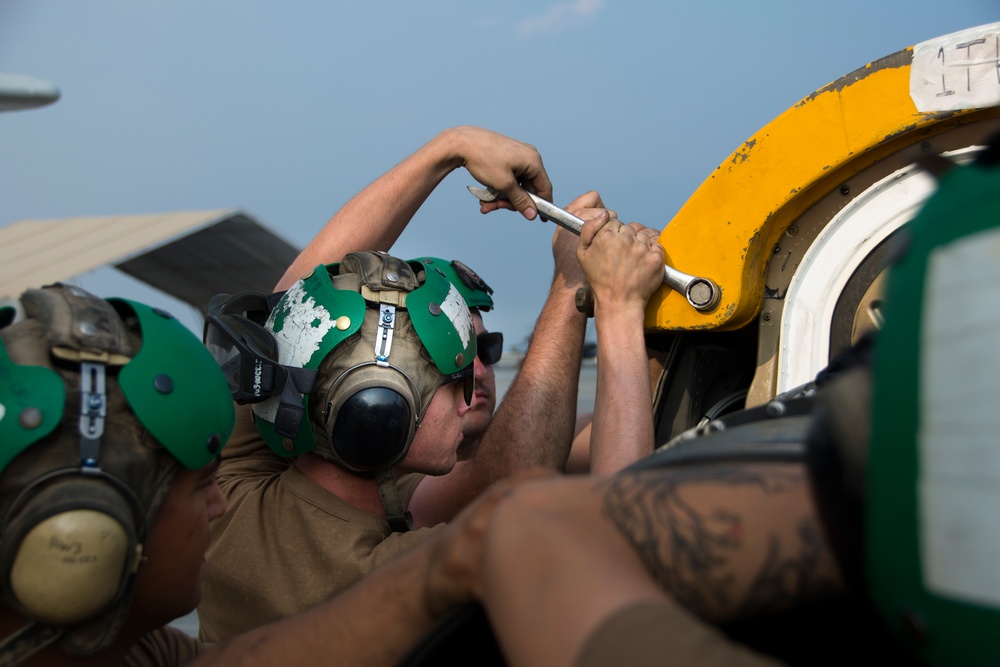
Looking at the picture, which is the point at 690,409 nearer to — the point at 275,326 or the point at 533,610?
the point at 275,326

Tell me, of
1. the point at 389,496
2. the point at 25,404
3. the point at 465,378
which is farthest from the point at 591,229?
the point at 25,404

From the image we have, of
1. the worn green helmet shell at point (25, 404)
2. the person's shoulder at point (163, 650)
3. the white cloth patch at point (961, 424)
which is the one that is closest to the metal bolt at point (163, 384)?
the worn green helmet shell at point (25, 404)

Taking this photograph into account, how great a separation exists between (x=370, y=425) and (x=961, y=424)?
174 cm

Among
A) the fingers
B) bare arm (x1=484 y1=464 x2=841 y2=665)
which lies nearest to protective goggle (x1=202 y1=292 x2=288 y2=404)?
the fingers

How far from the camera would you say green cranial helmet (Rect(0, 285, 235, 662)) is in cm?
138

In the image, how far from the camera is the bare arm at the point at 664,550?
2.91 ft

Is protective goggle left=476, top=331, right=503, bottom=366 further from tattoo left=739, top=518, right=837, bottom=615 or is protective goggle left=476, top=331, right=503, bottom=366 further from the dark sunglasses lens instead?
tattoo left=739, top=518, right=837, bottom=615

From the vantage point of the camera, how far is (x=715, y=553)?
36.2 inches

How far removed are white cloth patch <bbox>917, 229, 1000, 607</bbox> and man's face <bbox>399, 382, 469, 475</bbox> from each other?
1889mm

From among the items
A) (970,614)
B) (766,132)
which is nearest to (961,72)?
(766,132)

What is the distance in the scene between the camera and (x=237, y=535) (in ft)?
7.89

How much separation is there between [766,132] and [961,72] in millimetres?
429

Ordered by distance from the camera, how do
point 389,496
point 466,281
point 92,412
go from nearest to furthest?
point 92,412
point 389,496
point 466,281

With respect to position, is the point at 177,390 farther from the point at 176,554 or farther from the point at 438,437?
the point at 438,437
